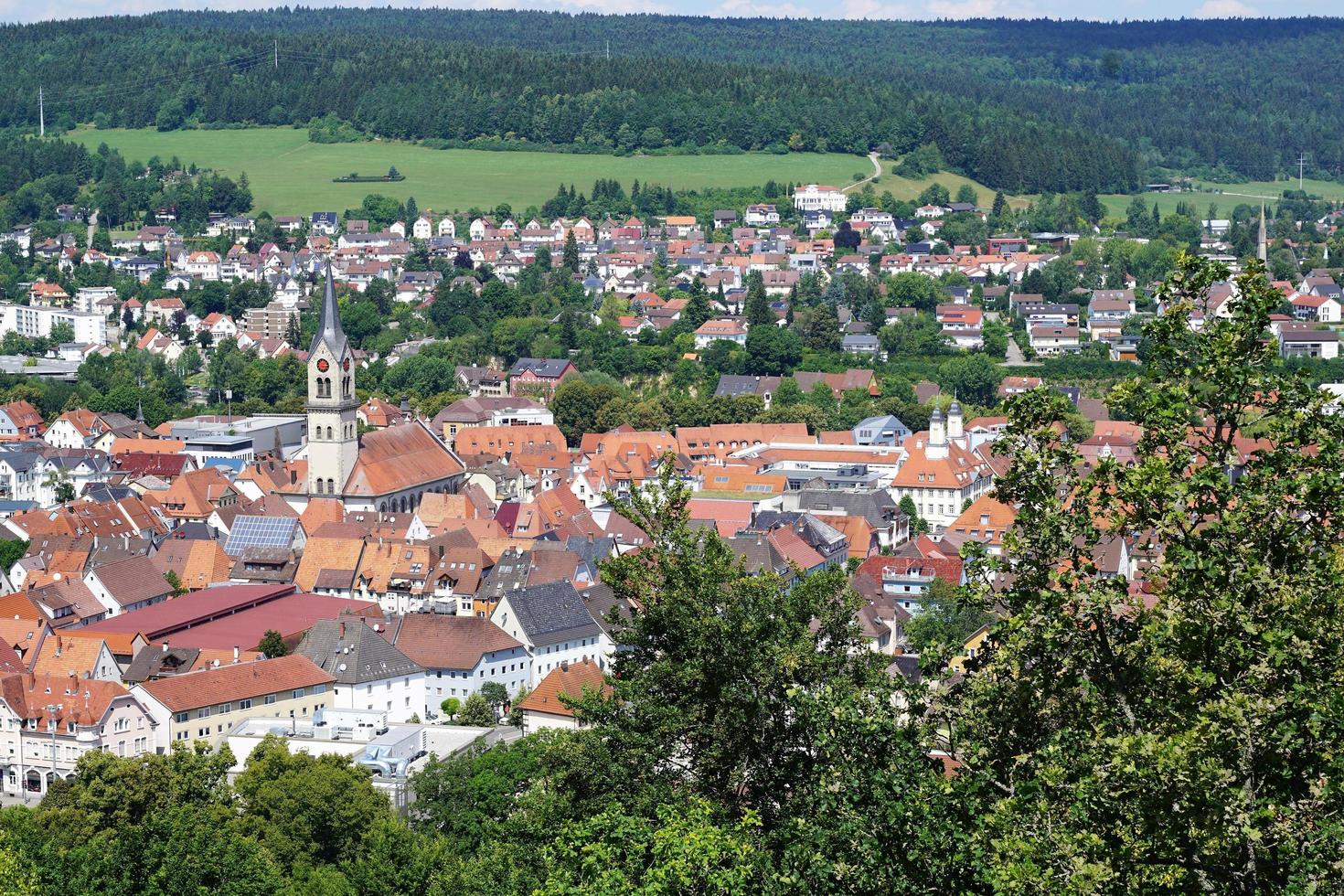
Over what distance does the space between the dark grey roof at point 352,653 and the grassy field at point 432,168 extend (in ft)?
314

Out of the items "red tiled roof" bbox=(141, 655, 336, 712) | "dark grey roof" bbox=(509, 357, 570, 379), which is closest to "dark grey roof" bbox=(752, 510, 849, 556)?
"red tiled roof" bbox=(141, 655, 336, 712)

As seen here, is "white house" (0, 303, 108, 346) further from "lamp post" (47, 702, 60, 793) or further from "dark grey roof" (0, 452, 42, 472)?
"lamp post" (47, 702, 60, 793)

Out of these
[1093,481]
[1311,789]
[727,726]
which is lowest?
[727,726]

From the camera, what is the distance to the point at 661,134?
15050cm

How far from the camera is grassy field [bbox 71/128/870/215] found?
5453 inches

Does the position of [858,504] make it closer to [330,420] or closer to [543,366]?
[330,420]

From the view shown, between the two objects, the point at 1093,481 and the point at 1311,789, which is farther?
the point at 1093,481

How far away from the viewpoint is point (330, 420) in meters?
58.9

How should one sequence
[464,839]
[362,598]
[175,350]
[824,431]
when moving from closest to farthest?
[464,839] < [362,598] < [824,431] < [175,350]

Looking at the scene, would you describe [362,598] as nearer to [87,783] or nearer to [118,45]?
[87,783]

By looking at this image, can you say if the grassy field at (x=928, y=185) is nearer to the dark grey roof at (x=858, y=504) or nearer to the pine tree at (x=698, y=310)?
the pine tree at (x=698, y=310)

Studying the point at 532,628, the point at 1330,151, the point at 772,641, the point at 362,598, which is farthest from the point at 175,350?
the point at 1330,151

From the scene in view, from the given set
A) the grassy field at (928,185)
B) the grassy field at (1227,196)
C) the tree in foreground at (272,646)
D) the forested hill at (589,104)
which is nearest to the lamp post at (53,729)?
the tree in foreground at (272,646)

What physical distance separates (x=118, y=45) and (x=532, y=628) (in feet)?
488
